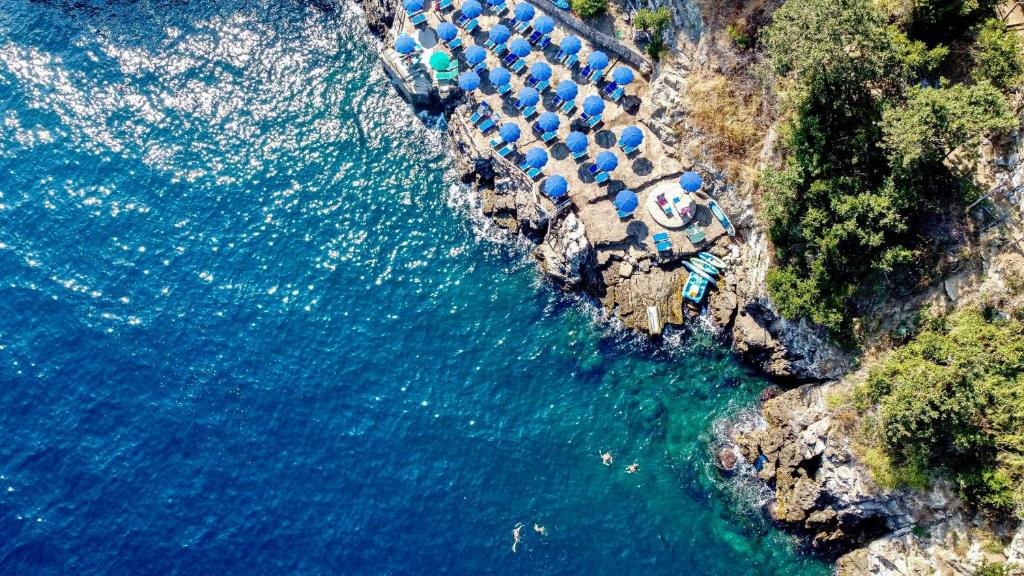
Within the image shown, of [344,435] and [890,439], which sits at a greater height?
[344,435]

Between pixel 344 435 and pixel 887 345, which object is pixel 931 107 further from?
pixel 344 435

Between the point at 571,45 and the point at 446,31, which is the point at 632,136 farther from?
the point at 446,31

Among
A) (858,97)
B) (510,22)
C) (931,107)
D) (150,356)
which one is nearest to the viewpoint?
(931,107)

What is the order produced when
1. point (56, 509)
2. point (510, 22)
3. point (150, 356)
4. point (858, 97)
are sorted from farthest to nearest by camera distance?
1. point (510, 22)
2. point (150, 356)
3. point (56, 509)
4. point (858, 97)

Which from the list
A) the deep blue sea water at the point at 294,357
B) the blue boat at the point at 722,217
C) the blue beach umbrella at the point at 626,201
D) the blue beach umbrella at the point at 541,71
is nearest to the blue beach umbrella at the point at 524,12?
the blue beach umbrella at the point at 541,71

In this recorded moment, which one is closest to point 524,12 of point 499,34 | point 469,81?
point 499,34

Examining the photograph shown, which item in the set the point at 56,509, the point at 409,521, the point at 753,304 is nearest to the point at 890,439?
the point at 753,304

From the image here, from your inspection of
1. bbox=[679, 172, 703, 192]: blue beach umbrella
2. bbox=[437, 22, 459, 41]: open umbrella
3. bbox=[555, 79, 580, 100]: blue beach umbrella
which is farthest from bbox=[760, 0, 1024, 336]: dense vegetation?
bbox=[437, 22, 459, 41]: open umbrella
